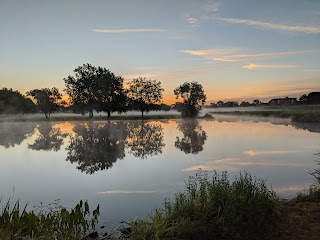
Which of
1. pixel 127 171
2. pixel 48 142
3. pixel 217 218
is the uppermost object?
pixel 217 218

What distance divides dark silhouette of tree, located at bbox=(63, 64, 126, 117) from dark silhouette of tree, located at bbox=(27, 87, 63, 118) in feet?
61.6

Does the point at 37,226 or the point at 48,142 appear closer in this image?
the point at 37,226

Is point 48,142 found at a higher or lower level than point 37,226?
lower

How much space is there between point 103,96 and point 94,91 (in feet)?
11.0

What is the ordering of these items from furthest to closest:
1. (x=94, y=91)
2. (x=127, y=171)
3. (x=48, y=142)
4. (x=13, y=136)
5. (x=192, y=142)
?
1. (x=94, y=91)
2. (x=13, y=136)
3. (x=48, y=142)
4. (x=192, y=142)
5. (x=127, y=171)

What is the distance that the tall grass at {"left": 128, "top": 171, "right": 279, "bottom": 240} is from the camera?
7094 millimetres

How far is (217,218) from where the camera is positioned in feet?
25.0

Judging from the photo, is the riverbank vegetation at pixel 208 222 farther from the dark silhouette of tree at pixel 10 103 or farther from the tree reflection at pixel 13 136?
the dark silhouette of tree at pixel 10 103

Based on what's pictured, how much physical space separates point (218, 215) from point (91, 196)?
666cm

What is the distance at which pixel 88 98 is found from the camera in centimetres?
9794

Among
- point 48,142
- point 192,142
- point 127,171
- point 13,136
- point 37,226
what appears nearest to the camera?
point 37,226

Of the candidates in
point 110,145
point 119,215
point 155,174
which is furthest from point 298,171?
point 110,145

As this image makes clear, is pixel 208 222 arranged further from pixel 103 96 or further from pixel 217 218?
pixel 103 96

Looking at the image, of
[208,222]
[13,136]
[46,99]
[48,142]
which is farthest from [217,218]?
[46,99]
